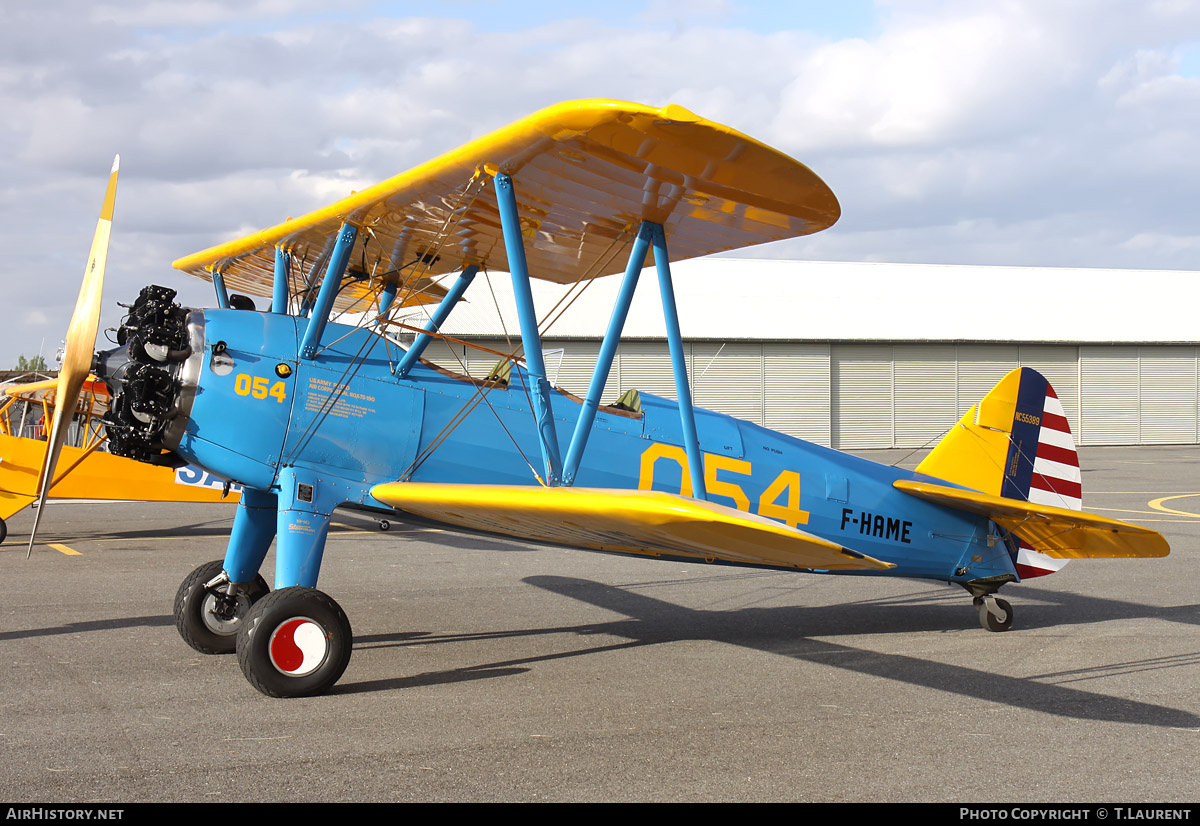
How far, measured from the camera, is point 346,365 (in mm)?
5820

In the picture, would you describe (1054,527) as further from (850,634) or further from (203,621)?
(203,621)

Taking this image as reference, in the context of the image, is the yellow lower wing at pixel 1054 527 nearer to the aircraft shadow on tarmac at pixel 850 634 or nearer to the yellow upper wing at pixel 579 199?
the aircraft shadow on tarmac at pixel 850 634

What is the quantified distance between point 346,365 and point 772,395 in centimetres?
2846

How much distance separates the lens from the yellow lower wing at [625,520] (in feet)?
13.5

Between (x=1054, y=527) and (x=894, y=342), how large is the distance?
1126 inches

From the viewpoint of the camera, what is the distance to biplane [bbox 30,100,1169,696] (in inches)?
189

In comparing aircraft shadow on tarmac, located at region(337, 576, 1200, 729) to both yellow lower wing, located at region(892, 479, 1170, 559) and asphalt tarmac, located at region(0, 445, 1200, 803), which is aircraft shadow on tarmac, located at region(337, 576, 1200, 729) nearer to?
asphalt tarmac, located at region(0, 445, 1200, 803)

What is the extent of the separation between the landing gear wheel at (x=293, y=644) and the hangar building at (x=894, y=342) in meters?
24.8

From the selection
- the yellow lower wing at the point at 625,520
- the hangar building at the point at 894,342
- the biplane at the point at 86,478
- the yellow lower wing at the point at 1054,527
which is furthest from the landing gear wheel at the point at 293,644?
the hangar building at the point at 894,342

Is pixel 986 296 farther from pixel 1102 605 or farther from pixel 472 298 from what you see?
pixel 1102 605

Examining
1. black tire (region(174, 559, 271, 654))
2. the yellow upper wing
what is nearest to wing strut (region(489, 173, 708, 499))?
the yellow upper wing

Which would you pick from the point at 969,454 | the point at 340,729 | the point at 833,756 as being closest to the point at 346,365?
the point at 340,729

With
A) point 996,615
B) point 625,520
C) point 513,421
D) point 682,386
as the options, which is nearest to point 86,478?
point 513,421
